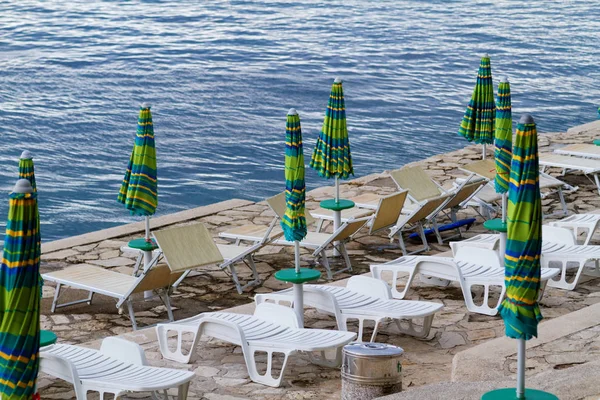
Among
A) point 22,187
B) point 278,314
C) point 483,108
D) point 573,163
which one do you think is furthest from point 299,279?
point 573,163

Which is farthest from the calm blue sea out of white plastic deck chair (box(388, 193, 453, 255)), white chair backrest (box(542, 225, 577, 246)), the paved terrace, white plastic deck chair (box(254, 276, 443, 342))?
white chair backrest (box(542, 225, 577, 246))

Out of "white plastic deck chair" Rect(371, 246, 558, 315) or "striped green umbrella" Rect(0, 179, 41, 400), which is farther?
"white plastic deck chair" Rect(371, 246, 558, 315)

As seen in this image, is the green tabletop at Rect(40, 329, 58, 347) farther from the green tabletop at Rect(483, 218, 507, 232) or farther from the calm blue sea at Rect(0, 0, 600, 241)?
the calm blue sea at Rect(0, 0, 600, 241)

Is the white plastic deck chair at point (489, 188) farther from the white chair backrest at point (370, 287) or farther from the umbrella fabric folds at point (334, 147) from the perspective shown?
the white chair backrest at point (370, 287)

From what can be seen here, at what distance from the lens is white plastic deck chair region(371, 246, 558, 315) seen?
7793 mm

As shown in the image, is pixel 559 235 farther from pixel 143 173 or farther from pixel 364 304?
pixel 143 173

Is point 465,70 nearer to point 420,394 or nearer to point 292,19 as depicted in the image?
point 292,19

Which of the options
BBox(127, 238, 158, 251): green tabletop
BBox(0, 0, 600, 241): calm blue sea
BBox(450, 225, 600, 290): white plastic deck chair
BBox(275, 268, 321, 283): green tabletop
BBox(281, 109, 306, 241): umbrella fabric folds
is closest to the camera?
BBox(275, 268, 321, 283): green tabletop

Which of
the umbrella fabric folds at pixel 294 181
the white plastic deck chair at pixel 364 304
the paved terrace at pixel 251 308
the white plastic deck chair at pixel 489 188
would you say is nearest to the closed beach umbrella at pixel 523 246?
the paved terrace at pixel 251 308

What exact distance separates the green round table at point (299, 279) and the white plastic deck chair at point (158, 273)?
1.30 metres

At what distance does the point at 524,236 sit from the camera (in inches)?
181

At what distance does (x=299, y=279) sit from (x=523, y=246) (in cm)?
261

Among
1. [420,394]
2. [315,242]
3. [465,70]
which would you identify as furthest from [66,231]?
[465,70]

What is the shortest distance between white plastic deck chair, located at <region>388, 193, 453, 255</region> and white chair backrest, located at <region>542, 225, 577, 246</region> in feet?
4.51
